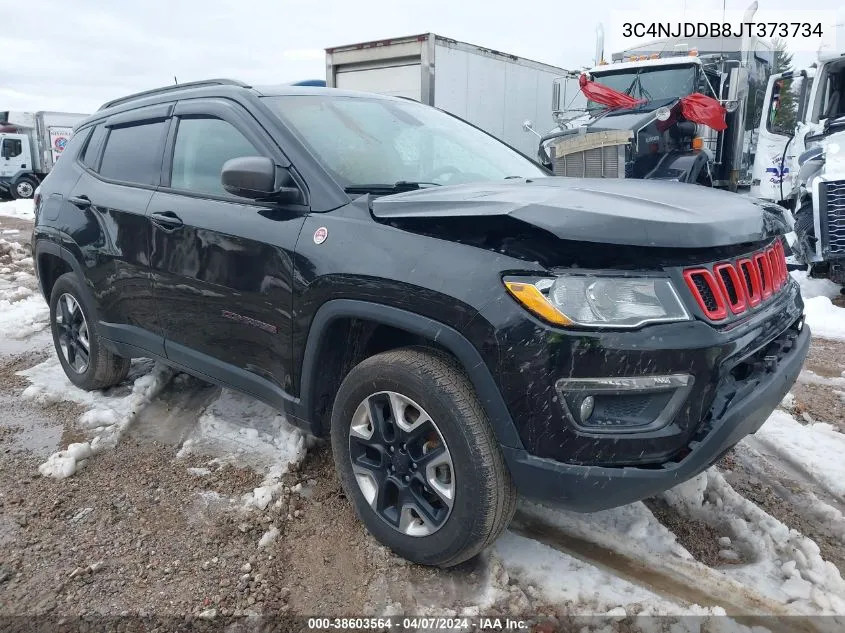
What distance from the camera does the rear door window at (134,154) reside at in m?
3.54

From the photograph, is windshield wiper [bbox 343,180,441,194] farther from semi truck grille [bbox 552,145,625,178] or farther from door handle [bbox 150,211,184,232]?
semi truck grille [bbox 552,145,625,178]

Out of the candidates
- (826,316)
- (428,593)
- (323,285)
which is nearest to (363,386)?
(323,285)

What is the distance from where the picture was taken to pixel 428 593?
2.30 m

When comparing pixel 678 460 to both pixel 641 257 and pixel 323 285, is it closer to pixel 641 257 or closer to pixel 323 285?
pixel 641 257

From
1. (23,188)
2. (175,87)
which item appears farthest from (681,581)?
(23,188)

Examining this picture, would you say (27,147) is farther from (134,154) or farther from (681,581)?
(681,581)

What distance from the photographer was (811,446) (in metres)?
3.44

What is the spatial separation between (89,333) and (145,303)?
84cm

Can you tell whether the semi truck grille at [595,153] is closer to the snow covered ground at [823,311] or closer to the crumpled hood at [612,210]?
the snow covered ground at [823,311]

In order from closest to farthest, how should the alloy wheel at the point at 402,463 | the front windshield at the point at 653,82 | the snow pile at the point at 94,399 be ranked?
the alloy wheel at the point at 402,463, the snow pile at the point at 94,399, the front windshield at the point at 653,82

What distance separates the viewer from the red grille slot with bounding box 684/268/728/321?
2010mm

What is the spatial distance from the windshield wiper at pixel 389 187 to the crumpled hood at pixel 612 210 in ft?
0.56

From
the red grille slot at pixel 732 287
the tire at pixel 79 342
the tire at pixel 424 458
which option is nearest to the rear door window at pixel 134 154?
the tire at pixel 79 342

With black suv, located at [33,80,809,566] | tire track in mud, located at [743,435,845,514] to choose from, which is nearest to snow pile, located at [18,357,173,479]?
black suv, located at [33,80,809,566]
